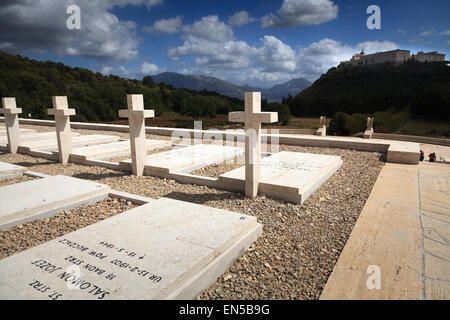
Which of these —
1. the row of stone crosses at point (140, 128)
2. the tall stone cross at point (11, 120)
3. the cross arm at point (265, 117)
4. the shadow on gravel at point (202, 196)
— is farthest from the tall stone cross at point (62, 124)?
the cross arm at point (265, 117)

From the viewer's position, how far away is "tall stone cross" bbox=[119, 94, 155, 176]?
235 inches

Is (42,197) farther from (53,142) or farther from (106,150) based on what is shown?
(53,142)

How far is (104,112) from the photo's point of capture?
1394 inches

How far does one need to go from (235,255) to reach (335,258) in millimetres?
1103

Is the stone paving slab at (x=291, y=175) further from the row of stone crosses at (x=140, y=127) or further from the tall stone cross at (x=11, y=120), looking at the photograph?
the tall stone cross at (x=11, y=120)

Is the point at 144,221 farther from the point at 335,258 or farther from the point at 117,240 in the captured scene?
the point at 335,258

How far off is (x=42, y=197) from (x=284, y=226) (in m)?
3.68

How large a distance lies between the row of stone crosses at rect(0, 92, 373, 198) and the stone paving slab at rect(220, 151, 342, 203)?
33cm

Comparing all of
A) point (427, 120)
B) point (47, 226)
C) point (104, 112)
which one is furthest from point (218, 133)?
point (427, 120)

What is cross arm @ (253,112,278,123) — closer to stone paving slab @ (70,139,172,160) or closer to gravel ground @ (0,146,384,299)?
gravel ground @ (0,146,384,299)

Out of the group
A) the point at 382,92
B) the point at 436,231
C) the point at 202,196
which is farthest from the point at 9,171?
the point at 382,92

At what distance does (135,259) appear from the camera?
8.65 ft

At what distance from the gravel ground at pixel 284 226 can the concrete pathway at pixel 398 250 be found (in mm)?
Result: 160

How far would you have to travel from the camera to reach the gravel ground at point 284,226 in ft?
8.86
